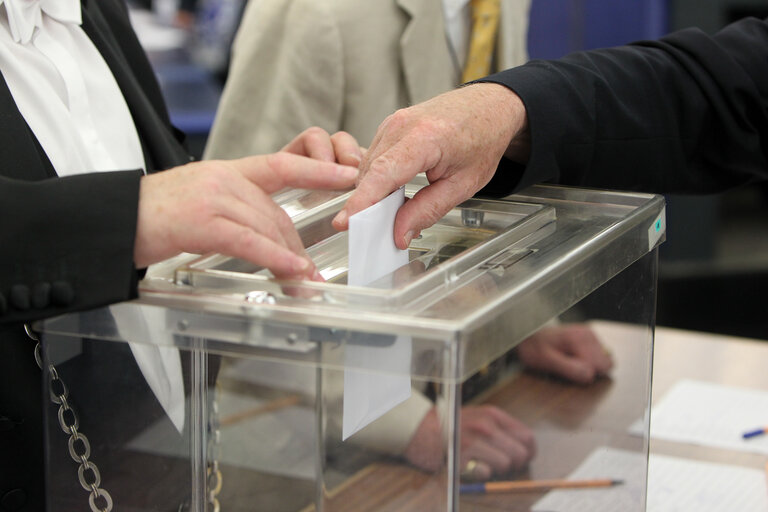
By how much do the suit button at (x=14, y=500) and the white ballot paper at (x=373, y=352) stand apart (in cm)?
33

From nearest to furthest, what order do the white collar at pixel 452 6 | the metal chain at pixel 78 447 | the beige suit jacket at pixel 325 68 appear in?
1. the metal chain at pixel 78 447
2. the beige suit jacket at pixel 325 68
3. the white collar at pixel 452 6

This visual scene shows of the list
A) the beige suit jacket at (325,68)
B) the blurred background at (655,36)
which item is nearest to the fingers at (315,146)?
the beige suit jacket at (325,68)

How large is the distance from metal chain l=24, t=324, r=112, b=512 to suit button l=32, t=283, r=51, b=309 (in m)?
0.08

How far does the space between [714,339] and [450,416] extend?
1.32 metres

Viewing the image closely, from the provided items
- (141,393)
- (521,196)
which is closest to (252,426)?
(141,393)

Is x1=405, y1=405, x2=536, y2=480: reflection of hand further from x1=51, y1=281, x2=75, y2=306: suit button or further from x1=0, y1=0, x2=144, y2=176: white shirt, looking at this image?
x1=0, y1=0, x2=144, y2=176: white shirt

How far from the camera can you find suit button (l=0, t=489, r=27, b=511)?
86cm

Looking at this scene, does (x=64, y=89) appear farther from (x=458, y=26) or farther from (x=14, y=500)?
(x=458, y=26)

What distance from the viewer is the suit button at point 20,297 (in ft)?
2.30

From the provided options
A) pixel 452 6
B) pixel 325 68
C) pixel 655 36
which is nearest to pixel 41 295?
pixel 325 68

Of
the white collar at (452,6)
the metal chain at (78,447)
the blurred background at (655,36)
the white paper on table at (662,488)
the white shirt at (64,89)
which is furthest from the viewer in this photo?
the blurred background at (655,36)

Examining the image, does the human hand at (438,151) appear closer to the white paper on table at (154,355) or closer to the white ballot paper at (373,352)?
the white ballot paper at (373,352)

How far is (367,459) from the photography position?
2.37 feet

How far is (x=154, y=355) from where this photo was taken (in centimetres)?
76
